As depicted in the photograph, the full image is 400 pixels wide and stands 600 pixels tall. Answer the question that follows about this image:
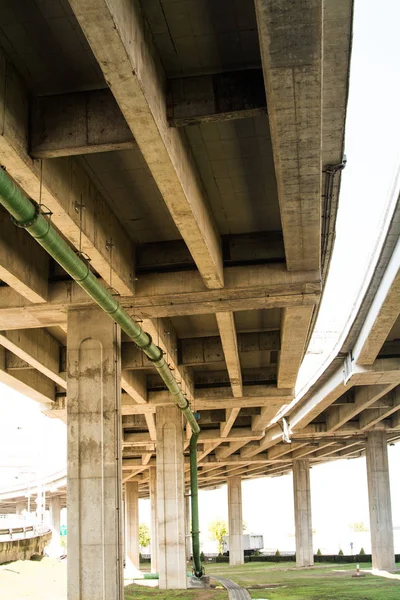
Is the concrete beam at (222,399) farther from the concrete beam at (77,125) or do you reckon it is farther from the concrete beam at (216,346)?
the concrete beam at (77,125)

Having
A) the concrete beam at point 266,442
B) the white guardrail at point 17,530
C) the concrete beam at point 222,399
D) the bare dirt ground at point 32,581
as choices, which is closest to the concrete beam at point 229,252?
the bare dirt ground at point 32,581

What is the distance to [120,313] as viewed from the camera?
16172mm

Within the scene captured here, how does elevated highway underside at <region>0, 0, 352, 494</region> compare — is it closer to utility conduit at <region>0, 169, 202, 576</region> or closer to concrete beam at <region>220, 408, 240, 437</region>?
utility conduit at <region>0, 169, 202, 576</region>

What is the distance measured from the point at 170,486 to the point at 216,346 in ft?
34.5

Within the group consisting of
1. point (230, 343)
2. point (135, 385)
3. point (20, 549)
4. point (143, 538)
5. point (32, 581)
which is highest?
point (230, 343)

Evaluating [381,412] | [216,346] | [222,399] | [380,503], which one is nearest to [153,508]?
[380,503]

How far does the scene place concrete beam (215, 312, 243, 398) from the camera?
2180 centimetres

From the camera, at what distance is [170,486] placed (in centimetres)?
3553

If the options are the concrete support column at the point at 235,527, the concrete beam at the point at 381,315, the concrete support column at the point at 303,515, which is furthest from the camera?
the concrete support column at the point at 235,527

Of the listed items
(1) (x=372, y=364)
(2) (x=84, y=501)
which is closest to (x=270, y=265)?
(2) (x=84, y=501)

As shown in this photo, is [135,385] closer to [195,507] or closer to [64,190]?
[195,507]

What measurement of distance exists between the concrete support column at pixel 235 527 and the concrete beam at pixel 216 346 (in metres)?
53.4

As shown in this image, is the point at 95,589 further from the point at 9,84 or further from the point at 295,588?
the point at 295,588

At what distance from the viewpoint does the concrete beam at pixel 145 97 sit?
8.73 m
